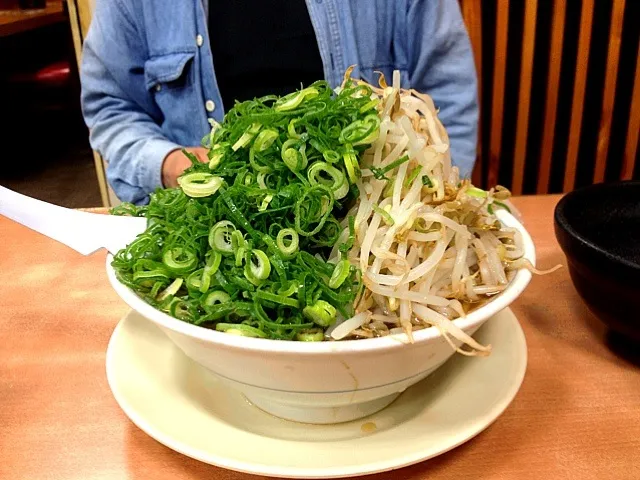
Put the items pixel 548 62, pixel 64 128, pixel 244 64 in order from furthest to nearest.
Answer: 1. pixel 64 128
2. pixel 548 62
3. pixel 244 64

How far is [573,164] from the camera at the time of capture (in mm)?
1807

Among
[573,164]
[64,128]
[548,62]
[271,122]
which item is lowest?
[64,128]

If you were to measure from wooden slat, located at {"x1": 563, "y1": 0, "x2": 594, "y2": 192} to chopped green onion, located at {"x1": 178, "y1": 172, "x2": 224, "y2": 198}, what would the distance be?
1399 millimetres

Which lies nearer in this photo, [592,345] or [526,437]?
[526,437]

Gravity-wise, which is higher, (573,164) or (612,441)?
(612,441)

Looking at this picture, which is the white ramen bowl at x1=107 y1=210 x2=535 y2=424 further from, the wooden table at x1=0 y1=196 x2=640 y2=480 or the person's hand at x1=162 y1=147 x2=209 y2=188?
the person's hand at x1=162 y1=147 x2=209 y2=188

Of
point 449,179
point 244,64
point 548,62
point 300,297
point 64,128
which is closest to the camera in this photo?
point 300,297

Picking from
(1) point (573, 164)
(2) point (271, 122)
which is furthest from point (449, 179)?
(1) point (573, 164)

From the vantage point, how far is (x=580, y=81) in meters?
1.69

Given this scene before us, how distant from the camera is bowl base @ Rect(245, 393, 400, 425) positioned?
24.4 inches

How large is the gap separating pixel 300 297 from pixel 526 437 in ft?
0.90

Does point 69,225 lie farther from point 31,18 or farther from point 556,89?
point 31,18

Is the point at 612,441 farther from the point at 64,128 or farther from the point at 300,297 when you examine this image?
the point at 64,128

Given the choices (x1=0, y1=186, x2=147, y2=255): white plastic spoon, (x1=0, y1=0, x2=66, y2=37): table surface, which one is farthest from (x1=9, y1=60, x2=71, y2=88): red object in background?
(x1=0, y1=186, x2=147, y2=255): white plastic spoon
